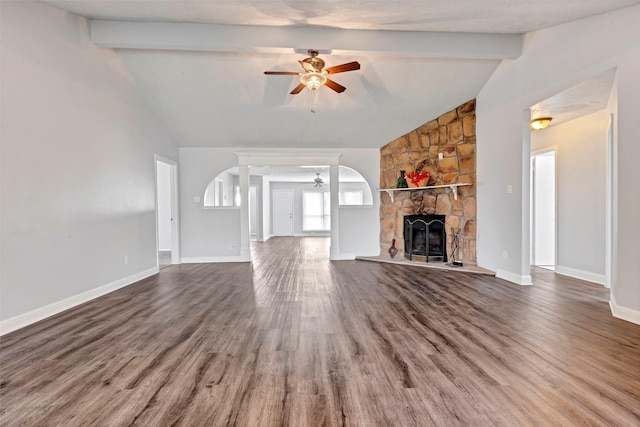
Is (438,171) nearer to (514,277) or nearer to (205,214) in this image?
(514,277)

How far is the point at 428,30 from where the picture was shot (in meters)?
3.72

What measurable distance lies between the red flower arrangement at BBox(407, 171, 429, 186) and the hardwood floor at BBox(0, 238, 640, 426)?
2.58 meters

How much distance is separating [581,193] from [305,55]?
15.1 ft

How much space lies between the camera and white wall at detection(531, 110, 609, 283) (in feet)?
14.2

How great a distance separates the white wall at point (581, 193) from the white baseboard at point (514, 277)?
107 cm

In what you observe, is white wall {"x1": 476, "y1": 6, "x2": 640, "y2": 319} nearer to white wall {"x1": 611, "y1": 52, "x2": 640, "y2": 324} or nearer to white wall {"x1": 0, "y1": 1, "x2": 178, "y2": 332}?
white wall {"x1": 611, "y1": 52, "x2": 640, "y2": 324}

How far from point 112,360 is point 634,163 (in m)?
4.75

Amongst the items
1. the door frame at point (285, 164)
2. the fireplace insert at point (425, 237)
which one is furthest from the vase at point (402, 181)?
the door frame at point (285, 164)

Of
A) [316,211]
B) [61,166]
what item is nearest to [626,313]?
[61,166]

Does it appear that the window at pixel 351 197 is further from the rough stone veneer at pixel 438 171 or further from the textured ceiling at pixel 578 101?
the textured ceiling at pixel 578 101

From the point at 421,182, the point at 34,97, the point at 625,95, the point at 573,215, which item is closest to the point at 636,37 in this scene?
the point at 625,95

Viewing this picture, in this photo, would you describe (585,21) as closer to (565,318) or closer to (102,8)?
(565,318)

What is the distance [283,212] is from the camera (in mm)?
13008

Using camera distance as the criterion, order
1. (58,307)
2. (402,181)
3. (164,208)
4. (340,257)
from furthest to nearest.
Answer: (164,208)
(340,257)
(402,181)
(58,307)
